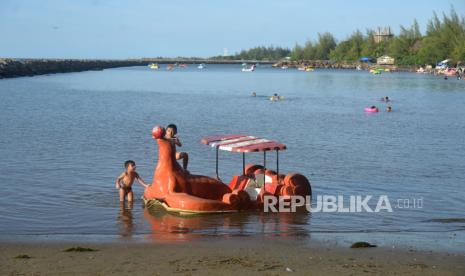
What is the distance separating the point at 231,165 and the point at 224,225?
7.88 m

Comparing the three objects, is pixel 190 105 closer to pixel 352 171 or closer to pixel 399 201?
pixel 352 171

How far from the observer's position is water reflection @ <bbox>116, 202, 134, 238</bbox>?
526 inches

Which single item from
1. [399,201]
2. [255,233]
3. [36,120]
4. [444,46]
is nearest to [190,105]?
[36,120]

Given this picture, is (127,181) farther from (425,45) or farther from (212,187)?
(425,45)

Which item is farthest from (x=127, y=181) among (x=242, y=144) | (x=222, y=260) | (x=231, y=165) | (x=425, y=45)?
(x=425, y=45)

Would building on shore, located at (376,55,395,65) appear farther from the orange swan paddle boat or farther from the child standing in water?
the child standing in water

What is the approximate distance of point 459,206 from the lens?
16562 millimetres

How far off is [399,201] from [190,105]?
120 feet

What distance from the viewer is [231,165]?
71.9 feet

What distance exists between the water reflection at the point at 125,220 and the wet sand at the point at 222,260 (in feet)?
4.54

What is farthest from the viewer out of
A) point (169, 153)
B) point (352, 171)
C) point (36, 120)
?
point (36, 120)

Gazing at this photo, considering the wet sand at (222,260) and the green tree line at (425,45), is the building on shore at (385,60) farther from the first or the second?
the wet sand at (222,260)

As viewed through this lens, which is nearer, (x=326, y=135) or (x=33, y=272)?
(x=33, y=272)

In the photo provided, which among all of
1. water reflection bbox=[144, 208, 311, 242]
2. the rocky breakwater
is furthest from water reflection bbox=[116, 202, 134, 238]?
the rocky breakwater
